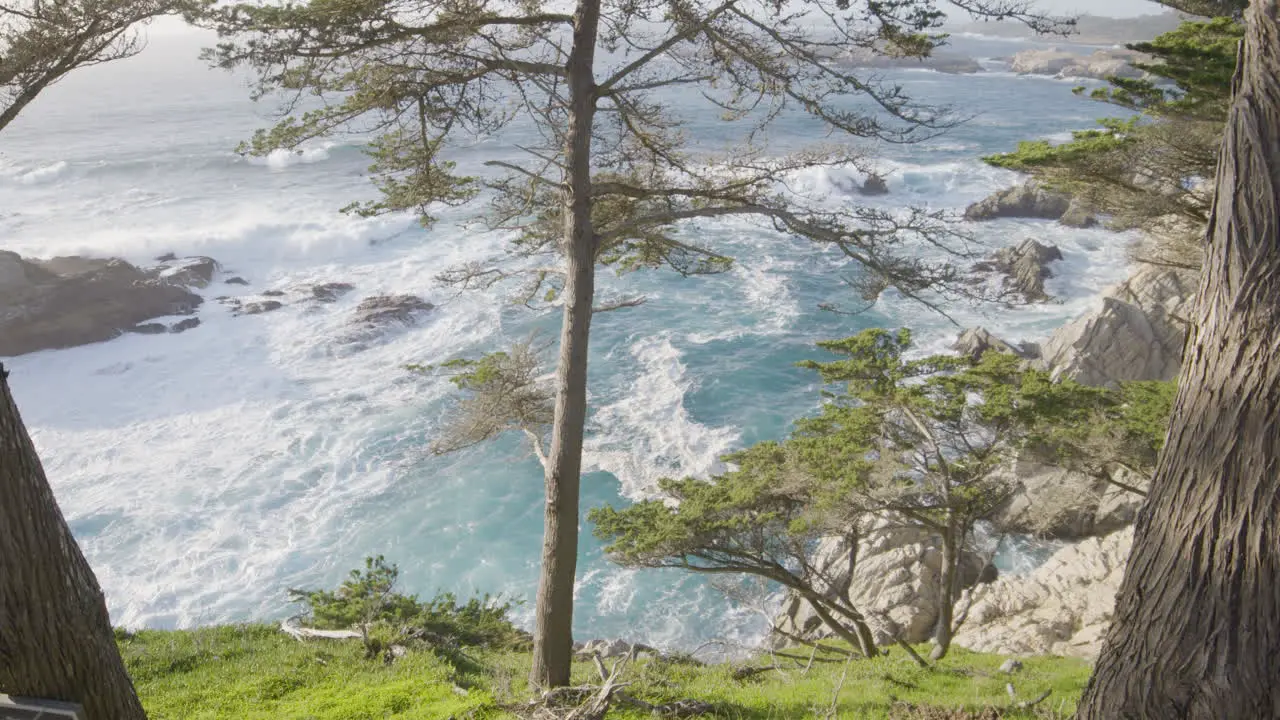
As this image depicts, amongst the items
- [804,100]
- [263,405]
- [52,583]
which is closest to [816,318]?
[263,405]

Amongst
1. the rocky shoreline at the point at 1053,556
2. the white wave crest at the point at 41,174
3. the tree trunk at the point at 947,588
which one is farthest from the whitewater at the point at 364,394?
the tree trunk at the point at 947,588

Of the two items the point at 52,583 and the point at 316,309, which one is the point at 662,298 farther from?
the point at 52,583

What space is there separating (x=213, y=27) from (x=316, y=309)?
19.8 meters

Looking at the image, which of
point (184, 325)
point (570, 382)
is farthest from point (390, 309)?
point (570, 382)

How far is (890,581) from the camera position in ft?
40.9

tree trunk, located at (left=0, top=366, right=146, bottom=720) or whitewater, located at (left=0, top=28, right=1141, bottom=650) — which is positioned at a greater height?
tree trunk, located at (left=0, top=366, right=146, bottom=720)

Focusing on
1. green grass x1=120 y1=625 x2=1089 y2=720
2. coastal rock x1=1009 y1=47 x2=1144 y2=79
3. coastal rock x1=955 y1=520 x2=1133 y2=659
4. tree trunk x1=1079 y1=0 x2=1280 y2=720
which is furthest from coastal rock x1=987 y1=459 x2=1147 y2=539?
coastal rock x1=1009 y1=47 x2=1144 y2=79

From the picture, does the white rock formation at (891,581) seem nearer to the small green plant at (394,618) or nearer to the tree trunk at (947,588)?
the tree trunk at (947,588)

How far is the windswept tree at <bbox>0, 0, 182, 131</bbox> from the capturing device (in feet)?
14.5

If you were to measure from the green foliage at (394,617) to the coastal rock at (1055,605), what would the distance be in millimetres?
6842

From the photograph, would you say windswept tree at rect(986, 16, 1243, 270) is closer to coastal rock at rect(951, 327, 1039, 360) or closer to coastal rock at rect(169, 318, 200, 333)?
coastal rock at rect(951, 327, 1039, 360)

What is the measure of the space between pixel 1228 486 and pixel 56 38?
6.09 m

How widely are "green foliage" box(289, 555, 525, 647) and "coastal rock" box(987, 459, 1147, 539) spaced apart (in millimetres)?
8400

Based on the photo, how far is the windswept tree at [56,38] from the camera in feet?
14.5
